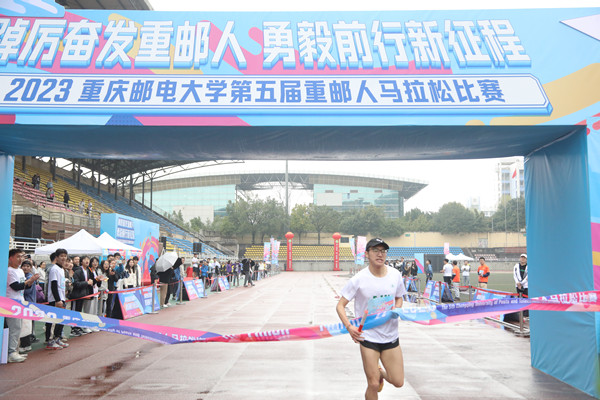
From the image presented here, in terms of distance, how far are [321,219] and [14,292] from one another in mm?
72725

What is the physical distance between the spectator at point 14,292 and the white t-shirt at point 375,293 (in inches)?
224

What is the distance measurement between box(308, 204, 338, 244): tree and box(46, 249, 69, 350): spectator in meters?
71.0

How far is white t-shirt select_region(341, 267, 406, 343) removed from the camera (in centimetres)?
445

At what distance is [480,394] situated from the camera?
597 cm

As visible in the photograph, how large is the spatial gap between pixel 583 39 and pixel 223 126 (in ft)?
15.9

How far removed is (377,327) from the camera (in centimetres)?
443

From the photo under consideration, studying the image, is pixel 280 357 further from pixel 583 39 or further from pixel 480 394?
pixel 583 39

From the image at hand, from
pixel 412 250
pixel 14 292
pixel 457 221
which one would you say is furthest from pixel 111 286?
pixel 457 221

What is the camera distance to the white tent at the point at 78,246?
14.1m

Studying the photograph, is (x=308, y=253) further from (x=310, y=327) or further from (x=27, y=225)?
(x=310, y=327)

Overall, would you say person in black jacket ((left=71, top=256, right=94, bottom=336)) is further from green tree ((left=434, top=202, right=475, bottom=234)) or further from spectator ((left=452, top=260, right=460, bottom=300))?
green tree ((left=434, top=202, right=475, bottom=234))

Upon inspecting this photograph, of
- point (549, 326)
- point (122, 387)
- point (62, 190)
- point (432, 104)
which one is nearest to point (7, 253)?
point (122, 387)

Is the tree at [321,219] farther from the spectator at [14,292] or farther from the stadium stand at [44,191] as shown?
the spectator at [14,292]

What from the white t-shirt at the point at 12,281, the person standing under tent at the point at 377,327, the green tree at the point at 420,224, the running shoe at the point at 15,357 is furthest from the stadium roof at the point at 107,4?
the green tree at the point at 420,224
